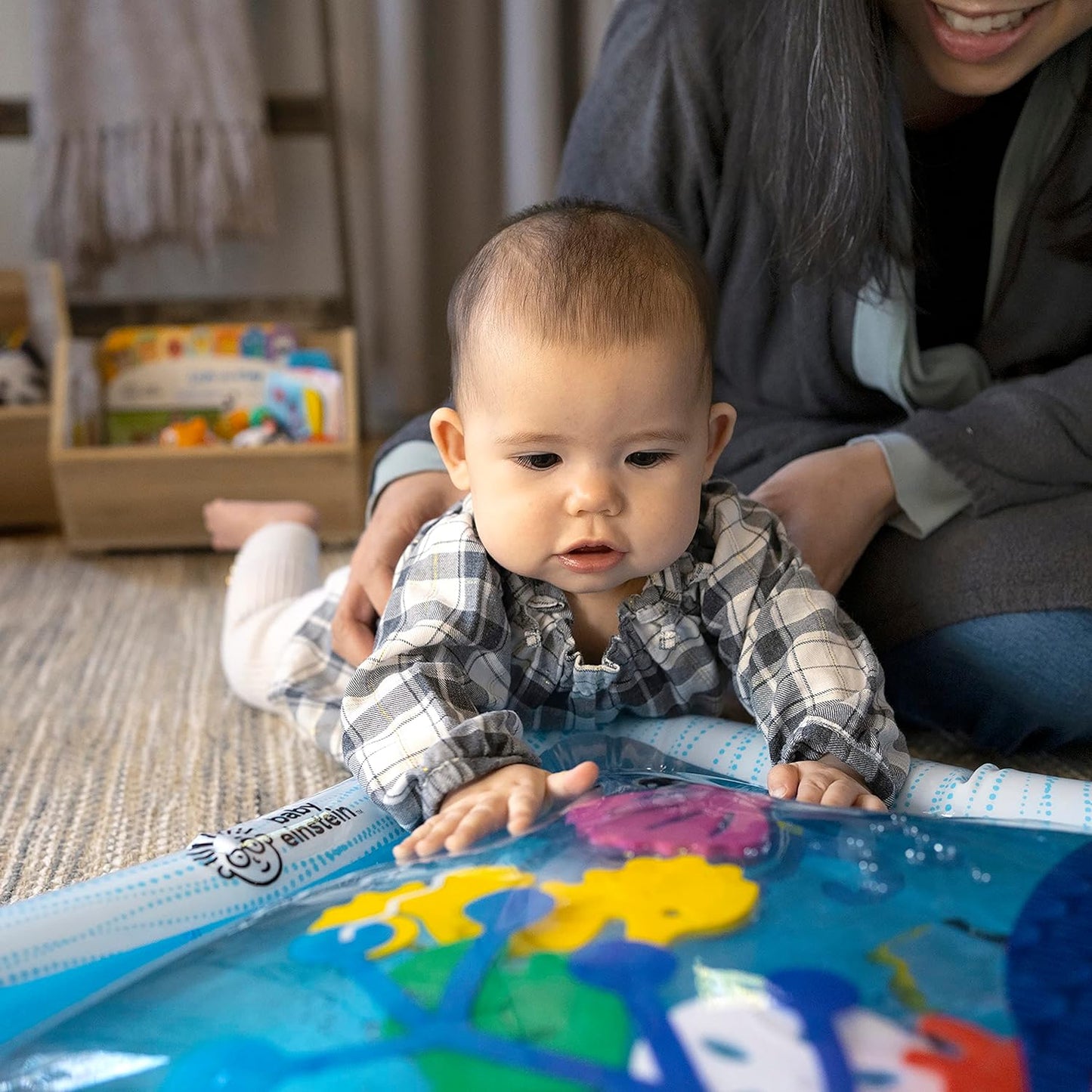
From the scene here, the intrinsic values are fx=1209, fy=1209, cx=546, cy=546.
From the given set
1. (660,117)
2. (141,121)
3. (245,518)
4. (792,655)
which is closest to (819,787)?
(792,655)

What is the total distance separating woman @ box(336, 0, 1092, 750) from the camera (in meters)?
0.86

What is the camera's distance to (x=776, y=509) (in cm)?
89

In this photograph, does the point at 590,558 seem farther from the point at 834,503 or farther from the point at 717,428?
the point at 834,503

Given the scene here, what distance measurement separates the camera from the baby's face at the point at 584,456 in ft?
2.19

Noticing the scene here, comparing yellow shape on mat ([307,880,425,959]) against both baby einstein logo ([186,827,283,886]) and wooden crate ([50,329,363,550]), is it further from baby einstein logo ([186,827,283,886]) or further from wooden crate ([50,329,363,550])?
wooden crate ([50,329,363,550])

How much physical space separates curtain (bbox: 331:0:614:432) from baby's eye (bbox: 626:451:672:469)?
3.93 feet

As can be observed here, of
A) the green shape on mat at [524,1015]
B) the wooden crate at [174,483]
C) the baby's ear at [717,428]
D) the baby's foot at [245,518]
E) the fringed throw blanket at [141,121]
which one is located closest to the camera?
the green shape on mat at [524,1015]

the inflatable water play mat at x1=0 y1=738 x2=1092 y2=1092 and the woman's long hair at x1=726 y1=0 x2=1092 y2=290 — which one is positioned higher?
the woman's long hair at x1=726 y1=0 x2=1092 y2=290

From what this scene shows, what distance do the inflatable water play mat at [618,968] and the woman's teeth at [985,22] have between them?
0.56 meters

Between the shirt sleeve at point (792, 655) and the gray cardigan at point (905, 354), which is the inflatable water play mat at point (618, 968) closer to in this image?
the shirt sleeve at point (792, 655)

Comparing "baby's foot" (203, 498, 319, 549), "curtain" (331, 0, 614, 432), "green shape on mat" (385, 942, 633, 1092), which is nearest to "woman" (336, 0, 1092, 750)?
"baby's foot" (203, 498, 319, 549)

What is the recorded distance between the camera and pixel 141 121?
5.66 feet

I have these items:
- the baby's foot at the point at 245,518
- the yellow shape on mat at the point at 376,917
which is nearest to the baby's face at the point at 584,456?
the yellow shape on mat at the point at 376,917

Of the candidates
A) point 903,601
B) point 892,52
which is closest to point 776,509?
point 903,601
